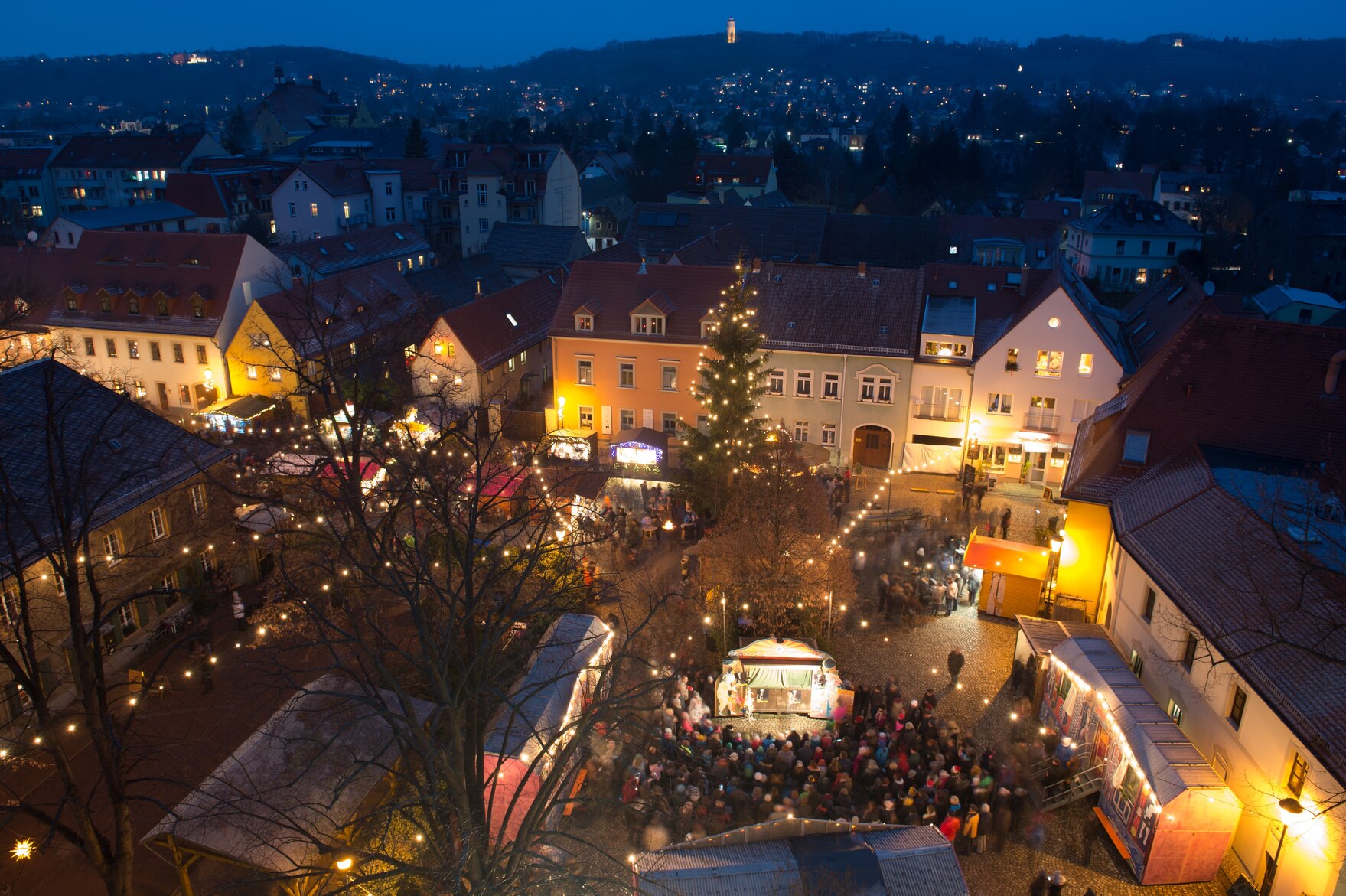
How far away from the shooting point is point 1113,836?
15.7m

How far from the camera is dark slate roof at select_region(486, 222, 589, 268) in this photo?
4894 centimetres

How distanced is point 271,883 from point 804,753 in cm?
981

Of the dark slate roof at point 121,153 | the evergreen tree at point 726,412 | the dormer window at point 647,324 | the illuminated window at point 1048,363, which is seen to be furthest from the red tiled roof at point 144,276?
the dark slate roof at point 121,153

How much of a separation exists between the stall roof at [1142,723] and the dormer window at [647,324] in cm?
1897

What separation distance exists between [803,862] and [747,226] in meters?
47.6

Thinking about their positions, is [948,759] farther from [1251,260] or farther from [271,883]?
[1251,260]

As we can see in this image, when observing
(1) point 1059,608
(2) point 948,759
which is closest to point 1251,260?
(1) point 1059,608

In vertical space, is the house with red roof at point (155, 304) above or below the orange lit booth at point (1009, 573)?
above

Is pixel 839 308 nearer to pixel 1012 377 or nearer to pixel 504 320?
pixel 1012 377

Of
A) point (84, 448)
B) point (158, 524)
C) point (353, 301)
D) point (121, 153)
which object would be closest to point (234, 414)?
point (353, 301)

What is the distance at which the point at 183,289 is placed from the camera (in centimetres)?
3669

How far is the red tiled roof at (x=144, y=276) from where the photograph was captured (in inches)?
1431

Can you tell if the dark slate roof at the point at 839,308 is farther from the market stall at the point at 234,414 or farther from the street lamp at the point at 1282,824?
the market stall at the point at 234,414

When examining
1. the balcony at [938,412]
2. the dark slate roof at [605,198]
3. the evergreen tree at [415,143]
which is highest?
the evergreen tree at [415,143]
